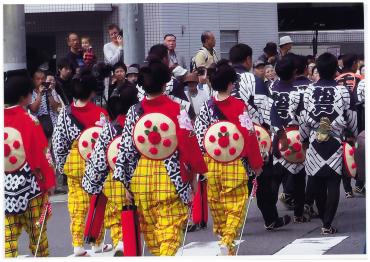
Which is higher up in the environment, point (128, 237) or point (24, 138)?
point (24, 138)

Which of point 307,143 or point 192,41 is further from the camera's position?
point 192,41

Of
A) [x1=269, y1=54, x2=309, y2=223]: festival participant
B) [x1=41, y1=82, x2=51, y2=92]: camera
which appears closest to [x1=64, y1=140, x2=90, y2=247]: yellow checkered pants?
[x1=269, y1=54, x2=309, y2=223]: festival participant

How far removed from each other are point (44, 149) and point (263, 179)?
3.10 meters

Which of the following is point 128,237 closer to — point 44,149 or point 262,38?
point 44,149

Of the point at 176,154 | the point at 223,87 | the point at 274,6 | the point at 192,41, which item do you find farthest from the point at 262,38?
the point at 176,154

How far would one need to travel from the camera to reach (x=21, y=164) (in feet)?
23.4

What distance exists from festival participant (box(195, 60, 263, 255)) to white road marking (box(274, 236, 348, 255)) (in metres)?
0.76

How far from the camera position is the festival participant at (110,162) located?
26.2 ft

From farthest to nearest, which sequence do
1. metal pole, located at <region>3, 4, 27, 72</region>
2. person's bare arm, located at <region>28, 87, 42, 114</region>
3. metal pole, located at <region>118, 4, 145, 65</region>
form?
metal pole, located at <region>118, 4, 145, 65</region>, metal pole, located at <region>3, 4, 27, 72</region>, person's bare arm, located at <region>28, 87, 42, 114</region>

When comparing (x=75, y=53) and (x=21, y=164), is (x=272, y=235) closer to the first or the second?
(x=21, y=164)

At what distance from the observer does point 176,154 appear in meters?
→ 7.07

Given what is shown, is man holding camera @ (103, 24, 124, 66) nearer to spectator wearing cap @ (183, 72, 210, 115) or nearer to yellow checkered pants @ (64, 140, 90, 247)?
spectator wearing cap @ (183, 72, 210, 115)

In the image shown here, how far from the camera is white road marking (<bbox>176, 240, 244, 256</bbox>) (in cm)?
868

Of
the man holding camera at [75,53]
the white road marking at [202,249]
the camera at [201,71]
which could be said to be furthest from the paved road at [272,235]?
the man holding camera at [75,53]
